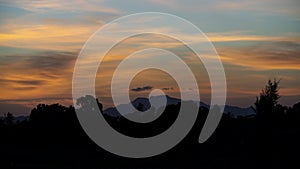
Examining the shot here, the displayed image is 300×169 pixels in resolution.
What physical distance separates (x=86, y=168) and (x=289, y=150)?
56.1ft

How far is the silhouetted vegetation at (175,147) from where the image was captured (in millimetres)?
52438

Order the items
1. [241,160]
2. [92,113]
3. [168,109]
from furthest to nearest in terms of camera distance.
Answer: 1. [92,113]
2. [168,109]
3. [241,160]

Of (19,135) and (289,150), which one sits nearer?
(289,150)

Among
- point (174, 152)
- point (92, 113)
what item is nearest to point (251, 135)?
point (174, 152)

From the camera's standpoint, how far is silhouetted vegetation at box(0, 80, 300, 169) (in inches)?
2064

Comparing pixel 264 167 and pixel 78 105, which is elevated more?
pixel 78 105

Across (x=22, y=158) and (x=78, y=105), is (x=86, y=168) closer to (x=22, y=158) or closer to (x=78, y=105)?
(x=22, y=158)

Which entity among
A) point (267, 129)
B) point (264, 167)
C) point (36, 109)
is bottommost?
point (264, 167)

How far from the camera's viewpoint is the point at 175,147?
62.0 meters

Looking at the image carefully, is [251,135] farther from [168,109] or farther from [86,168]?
[168,109]

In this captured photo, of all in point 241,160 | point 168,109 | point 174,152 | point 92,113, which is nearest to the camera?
point 241,160

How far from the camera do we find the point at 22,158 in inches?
2425

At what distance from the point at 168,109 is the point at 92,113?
1202 centimetres

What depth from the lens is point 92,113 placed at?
79.3m
